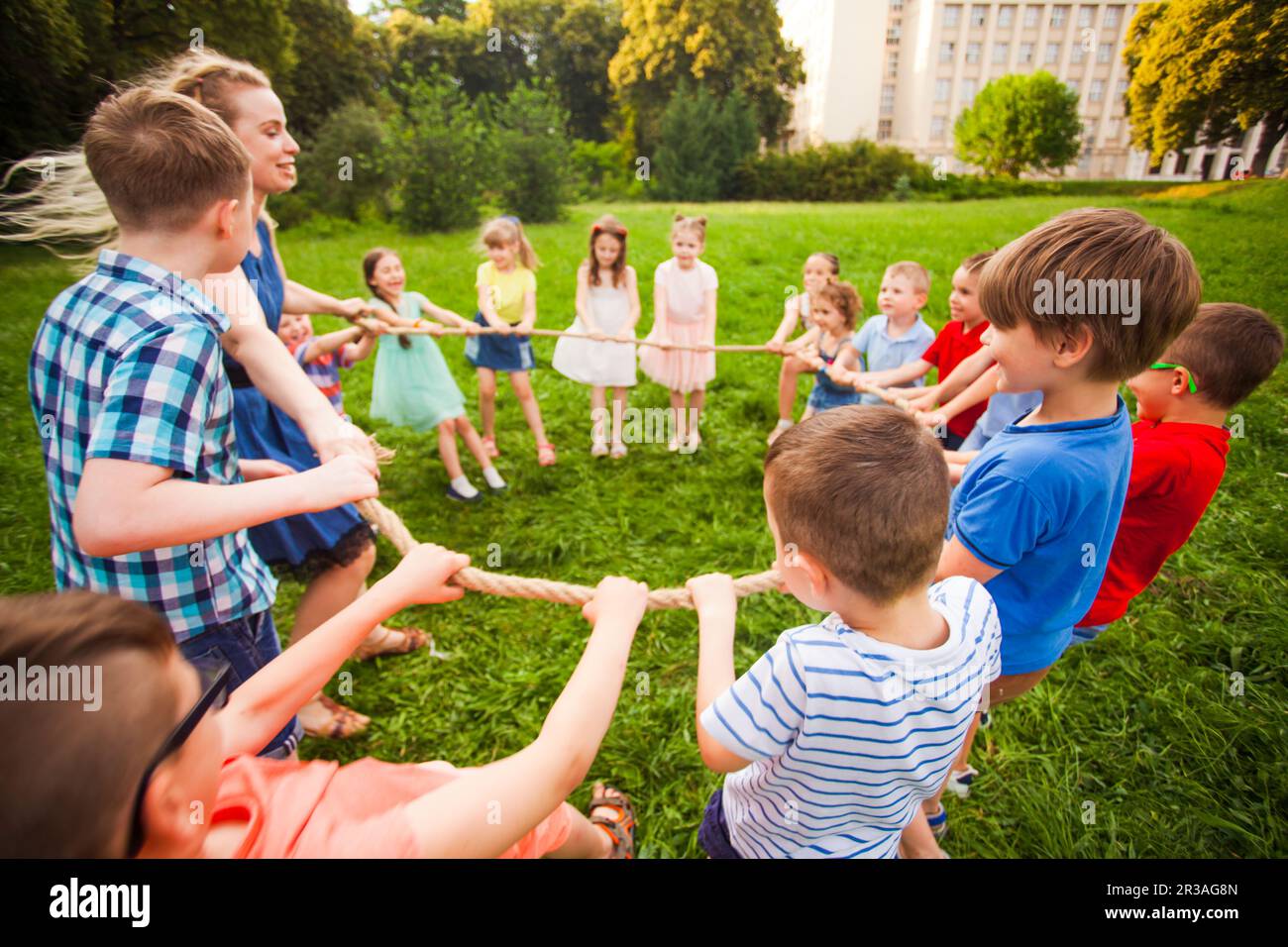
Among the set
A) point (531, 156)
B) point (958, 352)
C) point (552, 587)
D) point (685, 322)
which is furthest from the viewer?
point (531, 156)

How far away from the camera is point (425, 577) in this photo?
5.42 ft

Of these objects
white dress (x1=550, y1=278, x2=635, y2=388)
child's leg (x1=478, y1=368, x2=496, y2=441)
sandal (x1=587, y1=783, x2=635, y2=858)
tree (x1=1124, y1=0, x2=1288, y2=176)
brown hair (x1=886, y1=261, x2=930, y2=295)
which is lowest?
sandal (x1=587, y1=783, x2=635, y2=858)

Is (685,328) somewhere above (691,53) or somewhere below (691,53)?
below

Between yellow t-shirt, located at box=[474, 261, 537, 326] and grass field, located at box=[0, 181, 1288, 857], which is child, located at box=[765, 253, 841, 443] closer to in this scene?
grass field, located at box=[0, 181, 1288, 857]

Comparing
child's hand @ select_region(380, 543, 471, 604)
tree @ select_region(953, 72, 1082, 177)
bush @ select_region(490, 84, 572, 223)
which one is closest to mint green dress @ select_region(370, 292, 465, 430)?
child's hand @ select_region(380, 543, 471, 604)

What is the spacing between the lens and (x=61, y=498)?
5.42 feet

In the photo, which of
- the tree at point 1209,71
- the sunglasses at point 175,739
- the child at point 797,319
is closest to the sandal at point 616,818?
the sunglasses at point 175,739

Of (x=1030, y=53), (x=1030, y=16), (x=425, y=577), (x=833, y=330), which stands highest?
(x=1030, y=16)

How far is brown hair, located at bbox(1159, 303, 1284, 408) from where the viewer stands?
2.03m

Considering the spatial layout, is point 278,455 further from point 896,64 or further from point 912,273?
point 896,64

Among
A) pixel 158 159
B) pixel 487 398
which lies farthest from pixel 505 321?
pixel 158 159

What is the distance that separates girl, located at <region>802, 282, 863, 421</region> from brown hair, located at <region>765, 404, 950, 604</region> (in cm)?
348

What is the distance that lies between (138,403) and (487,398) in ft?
14.2

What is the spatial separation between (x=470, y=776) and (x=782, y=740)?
2.08ft
